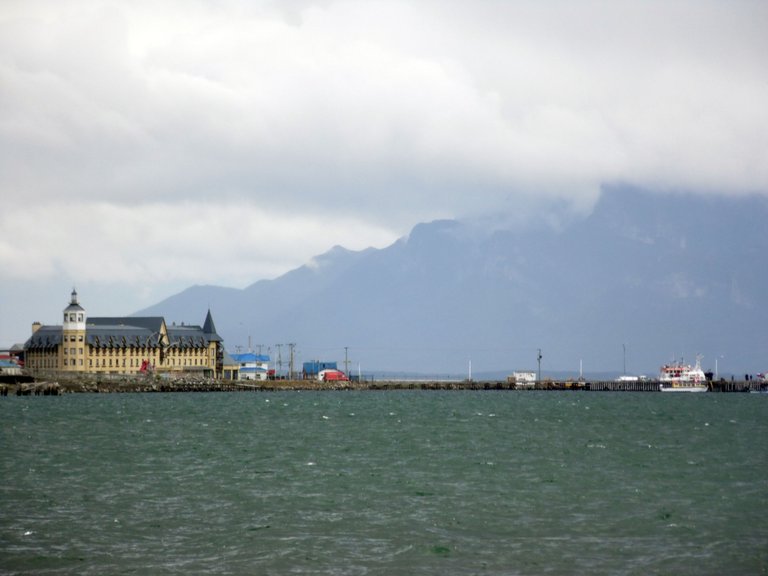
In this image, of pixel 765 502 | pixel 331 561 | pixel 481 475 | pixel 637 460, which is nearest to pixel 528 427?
pixel 637 460

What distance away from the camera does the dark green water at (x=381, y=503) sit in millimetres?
32812

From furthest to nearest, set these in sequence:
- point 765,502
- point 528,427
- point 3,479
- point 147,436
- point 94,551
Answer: point 528,427, point 147,436, point 3,479, point 765,502, point 94,551

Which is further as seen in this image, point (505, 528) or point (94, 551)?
point (505, 528)

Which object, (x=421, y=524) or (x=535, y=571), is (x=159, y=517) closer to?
(x=421, y=524)

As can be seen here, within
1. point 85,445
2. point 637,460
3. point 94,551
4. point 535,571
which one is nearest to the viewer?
point 535,571

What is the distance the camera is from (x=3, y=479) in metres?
50.0

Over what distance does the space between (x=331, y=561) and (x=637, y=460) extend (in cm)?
3337

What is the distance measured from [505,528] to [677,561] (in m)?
7.10

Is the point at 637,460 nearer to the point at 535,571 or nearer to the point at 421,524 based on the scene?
the point at 421,524

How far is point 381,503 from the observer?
143 feet

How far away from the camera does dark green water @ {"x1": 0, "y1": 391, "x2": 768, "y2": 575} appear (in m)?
32.8

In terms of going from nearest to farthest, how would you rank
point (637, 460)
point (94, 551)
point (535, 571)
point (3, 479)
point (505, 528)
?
point (535, 571) → point (94, 551) → point (505, 528) → point (3, 479) → point (637, 460)

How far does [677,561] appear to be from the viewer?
3275 centimetres

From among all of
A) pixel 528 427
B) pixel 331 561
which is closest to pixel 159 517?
pixel 331 561
